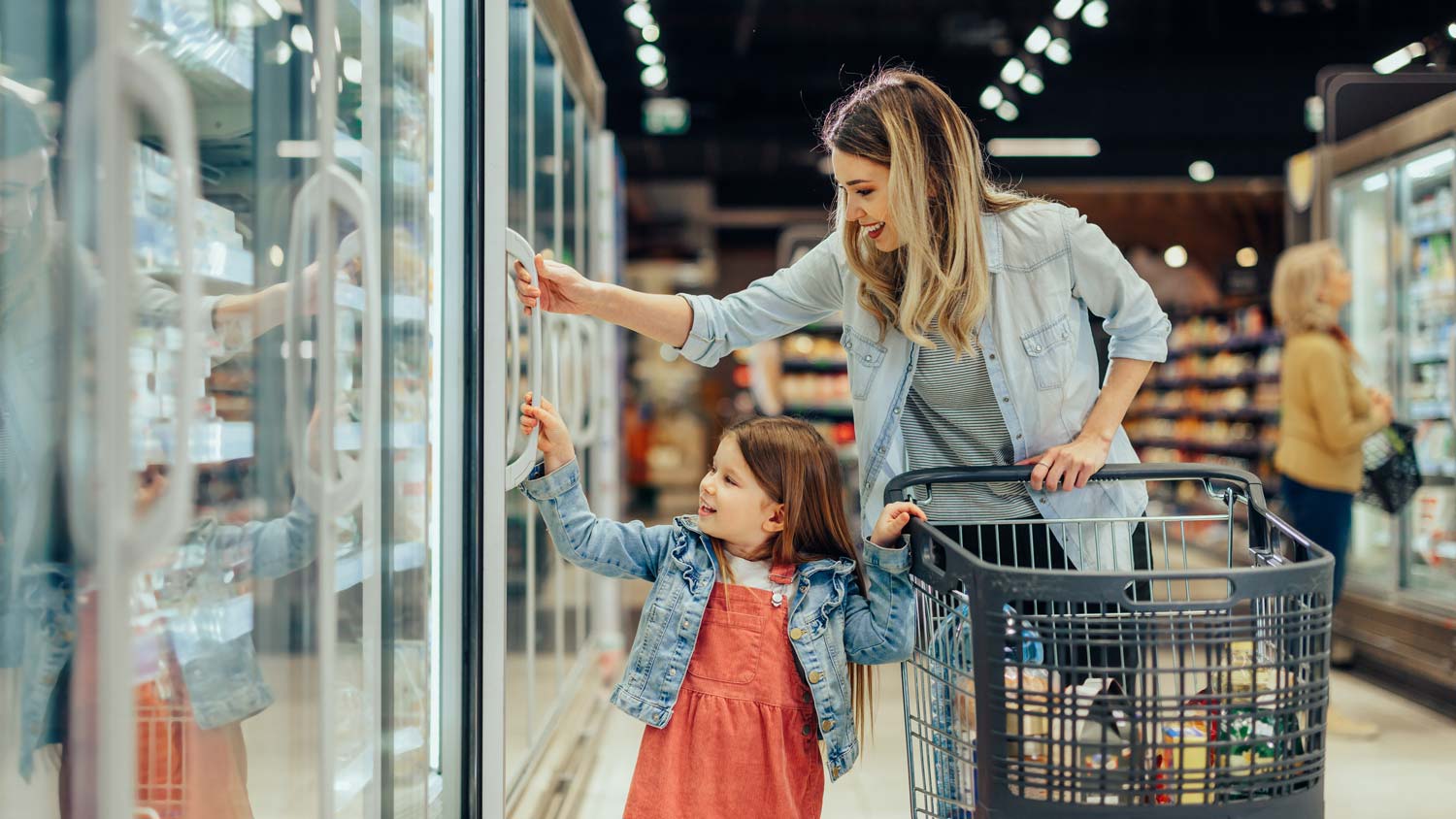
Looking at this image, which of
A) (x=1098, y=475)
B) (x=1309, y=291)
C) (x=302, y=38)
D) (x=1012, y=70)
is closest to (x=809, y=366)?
(x=1012, y=70)

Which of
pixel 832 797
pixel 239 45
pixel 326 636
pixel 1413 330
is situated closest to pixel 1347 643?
pixel 1413 330

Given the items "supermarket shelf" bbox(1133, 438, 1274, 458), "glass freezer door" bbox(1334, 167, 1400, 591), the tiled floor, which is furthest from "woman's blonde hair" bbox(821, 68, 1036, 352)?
"supermarket shelf" bbox(1133, 438, 1274, 458)

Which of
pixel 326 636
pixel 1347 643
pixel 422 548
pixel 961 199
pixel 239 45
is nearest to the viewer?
pixel 239 45

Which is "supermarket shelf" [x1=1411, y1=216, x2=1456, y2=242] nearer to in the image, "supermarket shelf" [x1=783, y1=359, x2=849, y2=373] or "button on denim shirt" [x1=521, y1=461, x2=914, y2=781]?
"supermarket shelf" [x1=783, y1=359, x2=849, y2=373]

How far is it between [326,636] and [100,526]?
55 cm

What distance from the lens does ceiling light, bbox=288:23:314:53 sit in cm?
143

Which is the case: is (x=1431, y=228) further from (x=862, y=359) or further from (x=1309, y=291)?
(x=862, y=359)

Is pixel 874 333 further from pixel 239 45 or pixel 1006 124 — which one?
pixel 1006 124

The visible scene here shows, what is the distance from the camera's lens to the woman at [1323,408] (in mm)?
4215

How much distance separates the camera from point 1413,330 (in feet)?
16.5

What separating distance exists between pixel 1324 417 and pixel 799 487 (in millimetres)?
3065

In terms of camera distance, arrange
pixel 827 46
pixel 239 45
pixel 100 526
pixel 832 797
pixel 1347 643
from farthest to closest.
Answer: pixel 827 46 → pixel 1347 643 → pixel 832 797 → pixel 239 45 → pixel 100 526

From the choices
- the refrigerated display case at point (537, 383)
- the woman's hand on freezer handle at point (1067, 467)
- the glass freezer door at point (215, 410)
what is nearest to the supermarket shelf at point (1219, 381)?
the refrigerated display case at point (537, 383)

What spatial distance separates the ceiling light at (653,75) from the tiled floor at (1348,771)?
5.26m
